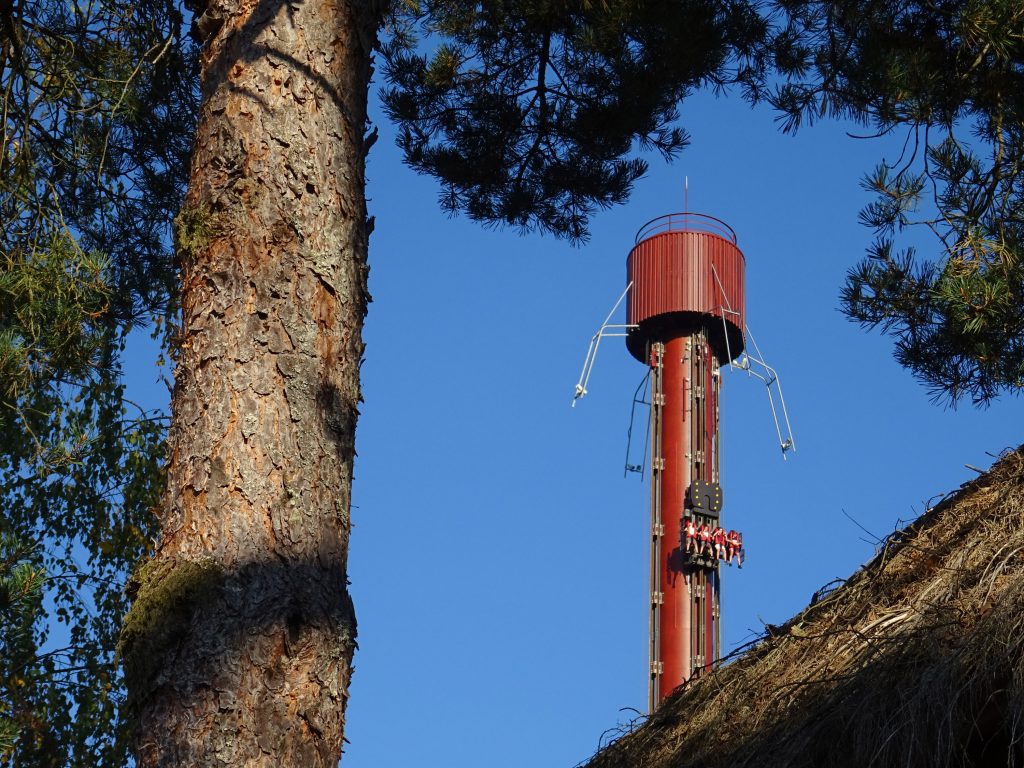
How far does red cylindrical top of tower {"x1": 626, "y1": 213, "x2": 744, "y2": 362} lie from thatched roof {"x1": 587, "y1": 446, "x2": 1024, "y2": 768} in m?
35.7

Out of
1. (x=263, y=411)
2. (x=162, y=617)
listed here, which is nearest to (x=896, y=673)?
(x=263, y=411)

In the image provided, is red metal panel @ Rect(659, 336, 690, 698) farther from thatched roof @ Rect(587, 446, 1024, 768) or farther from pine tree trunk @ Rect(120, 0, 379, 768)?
pine tree trunk @ Rect(120, 0, 379, 768)

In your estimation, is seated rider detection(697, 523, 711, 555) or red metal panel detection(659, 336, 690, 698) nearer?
red metal panel detection(659, 336, 690, 698)

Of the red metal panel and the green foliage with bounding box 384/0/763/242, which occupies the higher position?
the red metal panel

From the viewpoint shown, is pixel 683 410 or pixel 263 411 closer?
pixel 263 411

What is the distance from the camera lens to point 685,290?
42.5 metres

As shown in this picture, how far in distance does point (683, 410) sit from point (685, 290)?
4350mm

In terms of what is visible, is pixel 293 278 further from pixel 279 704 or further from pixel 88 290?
pixel 88 290

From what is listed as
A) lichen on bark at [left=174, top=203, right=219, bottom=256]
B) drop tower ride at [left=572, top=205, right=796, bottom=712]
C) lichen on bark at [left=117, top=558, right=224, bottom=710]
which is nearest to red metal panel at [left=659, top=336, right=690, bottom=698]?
drop tower ride at [left=572, top=205, right=796, bottom=712]

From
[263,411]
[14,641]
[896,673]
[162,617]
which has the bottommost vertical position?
[162,617]

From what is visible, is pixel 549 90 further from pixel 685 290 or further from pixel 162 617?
pixel 685 290

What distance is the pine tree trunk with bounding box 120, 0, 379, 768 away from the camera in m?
3.78

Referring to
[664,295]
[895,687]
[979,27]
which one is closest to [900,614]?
[895,687]

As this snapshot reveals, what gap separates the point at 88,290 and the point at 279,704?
3882 millimetres
